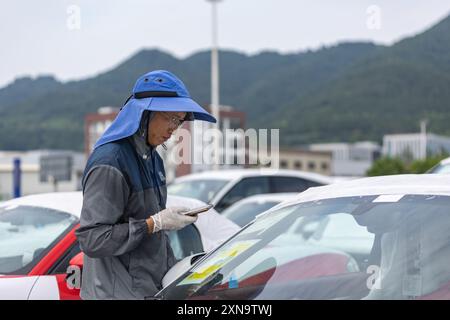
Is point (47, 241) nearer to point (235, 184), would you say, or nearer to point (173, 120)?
point (173, 120)

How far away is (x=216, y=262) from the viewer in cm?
285

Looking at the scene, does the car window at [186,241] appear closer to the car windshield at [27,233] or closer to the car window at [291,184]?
the car windshield at [27,233]

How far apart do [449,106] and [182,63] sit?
69.2 metres

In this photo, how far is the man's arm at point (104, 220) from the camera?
289 centimetres

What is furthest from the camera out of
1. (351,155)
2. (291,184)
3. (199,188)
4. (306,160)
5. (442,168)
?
(351,155)

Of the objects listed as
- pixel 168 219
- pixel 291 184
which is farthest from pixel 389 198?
pixel 291 184

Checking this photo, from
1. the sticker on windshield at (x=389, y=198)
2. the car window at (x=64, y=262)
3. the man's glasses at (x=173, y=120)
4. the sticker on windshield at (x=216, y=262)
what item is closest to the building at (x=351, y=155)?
the car window at (x=64, y=262)

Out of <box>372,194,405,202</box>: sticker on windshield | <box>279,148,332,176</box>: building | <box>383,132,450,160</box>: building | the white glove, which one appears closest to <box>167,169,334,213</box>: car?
the white glove

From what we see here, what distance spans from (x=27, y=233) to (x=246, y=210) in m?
6.08

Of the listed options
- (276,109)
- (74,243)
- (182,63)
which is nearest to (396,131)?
(276,109)

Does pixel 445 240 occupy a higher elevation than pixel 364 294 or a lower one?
higher
